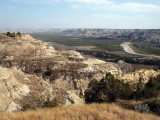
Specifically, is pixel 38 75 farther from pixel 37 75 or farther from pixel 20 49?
pixel 20 49

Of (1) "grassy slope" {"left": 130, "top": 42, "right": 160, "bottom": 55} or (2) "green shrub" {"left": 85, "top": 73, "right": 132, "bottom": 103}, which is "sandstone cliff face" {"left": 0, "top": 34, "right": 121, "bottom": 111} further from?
(1) "grassy slope" {"left": 130, "top": 42, "right": 160, "bottom": 55}

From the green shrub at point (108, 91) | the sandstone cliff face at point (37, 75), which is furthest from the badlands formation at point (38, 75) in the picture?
the green shrub at point (108, 91)

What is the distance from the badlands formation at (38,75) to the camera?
1524cm

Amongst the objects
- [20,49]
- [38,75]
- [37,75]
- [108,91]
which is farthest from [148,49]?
[108,91]

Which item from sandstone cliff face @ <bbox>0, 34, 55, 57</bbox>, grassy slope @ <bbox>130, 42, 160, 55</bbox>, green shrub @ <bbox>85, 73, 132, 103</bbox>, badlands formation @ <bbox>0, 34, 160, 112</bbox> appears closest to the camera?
badlands formation @ <bbox>0, 34, 160, 112</bbox>

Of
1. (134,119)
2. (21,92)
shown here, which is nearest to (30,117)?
(134,119)

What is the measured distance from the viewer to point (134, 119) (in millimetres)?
5641

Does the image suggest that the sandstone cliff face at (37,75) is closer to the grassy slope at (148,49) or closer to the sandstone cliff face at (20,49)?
the sandstone cliff face at (20,49)

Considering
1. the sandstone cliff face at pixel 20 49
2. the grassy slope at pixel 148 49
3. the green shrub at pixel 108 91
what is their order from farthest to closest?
the grassy slope at pixel 148 49
the sandstone cliff face at pixel 20 49
the green shrub at pixel 108 91

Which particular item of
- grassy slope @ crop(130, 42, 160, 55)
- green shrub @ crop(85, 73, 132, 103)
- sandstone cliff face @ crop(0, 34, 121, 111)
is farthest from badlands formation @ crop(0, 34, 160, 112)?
grassy slope @ crop(130, 42, 160, 55)

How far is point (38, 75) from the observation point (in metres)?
28.9

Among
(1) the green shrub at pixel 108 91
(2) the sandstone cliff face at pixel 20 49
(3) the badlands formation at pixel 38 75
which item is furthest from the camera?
(2) the sandstone cliff face at pixel 20 49

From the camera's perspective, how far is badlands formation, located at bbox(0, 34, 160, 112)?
15242 mm

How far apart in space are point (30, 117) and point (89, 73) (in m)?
24.9
